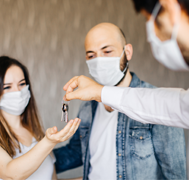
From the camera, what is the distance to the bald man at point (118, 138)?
93 cm

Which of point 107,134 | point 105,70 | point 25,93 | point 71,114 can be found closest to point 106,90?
point 105,70

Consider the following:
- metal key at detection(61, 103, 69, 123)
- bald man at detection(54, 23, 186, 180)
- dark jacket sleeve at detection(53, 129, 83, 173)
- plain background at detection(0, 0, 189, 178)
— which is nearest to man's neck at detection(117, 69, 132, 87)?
bald man at detection(54, 23, 186, 180)

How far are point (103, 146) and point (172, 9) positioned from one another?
0.95 metres

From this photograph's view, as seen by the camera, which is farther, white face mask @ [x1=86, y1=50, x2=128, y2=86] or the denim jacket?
white face mask @ [x1=86, y1=50, x2=128, y2=86]

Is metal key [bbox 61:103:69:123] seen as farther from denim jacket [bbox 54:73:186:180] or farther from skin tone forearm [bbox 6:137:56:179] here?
denim jacket [bbox 54:73:186:180]

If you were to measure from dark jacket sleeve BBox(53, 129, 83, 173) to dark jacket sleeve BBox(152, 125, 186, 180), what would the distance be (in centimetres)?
73

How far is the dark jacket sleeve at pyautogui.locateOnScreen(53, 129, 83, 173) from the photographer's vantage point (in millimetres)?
1385

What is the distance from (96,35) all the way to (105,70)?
27 cm

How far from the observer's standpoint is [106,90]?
716 mm

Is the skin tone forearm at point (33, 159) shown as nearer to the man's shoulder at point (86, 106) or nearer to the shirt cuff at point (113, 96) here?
the shirt cuff at point (113, 96)

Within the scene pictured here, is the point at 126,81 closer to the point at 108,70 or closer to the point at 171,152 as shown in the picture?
the point at 108,70

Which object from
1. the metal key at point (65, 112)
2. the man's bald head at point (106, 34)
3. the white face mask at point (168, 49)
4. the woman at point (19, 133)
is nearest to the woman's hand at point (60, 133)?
the woman at point (19, 133)

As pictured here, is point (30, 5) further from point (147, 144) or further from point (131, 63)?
point (147, 144)

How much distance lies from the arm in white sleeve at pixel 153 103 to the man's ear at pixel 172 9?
274 mm
